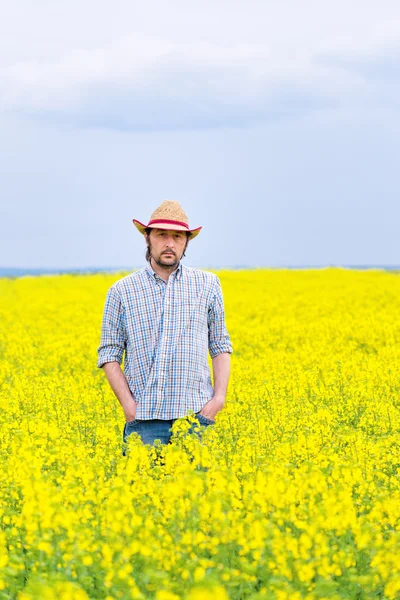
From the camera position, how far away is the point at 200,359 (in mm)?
6008

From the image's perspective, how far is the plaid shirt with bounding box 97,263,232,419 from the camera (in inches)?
232

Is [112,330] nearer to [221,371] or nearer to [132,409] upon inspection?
[132,409]

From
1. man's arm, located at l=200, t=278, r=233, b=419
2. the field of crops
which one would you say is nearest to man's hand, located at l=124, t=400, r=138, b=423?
the field of crops

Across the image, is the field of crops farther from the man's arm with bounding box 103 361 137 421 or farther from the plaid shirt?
the man's arm with bounding box 103 361 137 421

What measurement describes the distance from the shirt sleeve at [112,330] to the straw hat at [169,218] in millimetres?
621

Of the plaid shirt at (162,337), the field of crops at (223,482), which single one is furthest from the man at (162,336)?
the field of crops at (223,482)

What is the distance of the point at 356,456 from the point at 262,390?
311 cm

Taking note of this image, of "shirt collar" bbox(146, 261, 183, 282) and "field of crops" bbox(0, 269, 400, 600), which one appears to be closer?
"field of crops" bbox(0, 269, 400, 600)

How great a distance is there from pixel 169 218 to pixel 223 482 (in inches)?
83.9

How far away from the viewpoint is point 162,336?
592cm

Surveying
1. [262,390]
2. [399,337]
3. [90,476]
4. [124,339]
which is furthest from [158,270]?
[399,337]

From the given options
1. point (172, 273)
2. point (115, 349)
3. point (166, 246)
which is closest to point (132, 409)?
point (115, 349)

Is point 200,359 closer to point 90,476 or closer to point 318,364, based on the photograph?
point 90,476

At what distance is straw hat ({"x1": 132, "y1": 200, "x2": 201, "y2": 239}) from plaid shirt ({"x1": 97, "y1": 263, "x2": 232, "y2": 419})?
38cm
